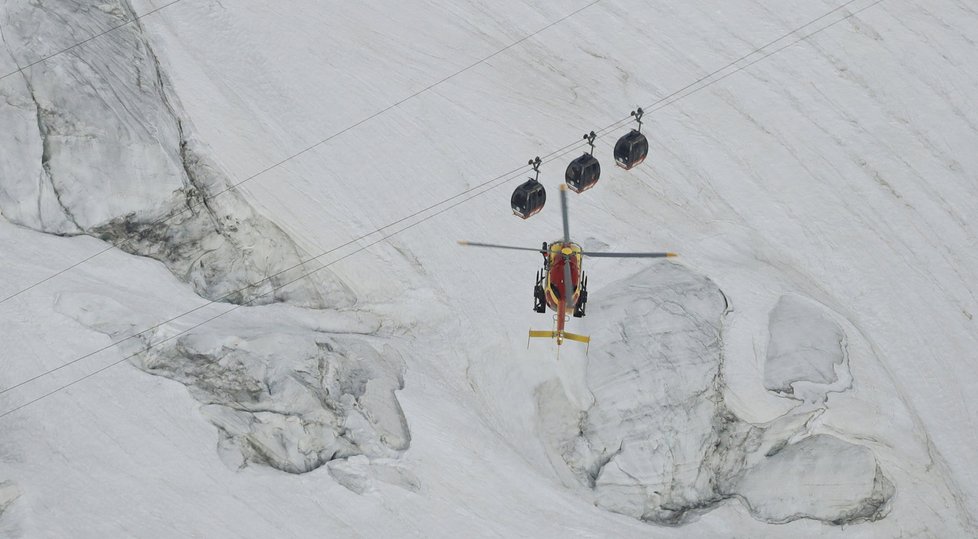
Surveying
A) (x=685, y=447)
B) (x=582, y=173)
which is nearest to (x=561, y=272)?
→ (x=582, y=173)

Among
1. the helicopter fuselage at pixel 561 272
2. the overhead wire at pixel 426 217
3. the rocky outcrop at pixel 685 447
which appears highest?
the helicopter fuselage at pixel 561 272

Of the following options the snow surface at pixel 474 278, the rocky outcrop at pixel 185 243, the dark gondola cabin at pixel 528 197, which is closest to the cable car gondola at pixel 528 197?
the dark gondola cabin at pixel 528 197

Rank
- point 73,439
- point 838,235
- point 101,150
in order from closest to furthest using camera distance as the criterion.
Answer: point 73,439 → point 101,150 → point 838,235

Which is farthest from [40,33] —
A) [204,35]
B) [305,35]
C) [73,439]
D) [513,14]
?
[513,14]

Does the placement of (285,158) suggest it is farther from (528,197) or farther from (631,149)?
(631,149)

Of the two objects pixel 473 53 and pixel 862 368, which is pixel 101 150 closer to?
pixel 473 53

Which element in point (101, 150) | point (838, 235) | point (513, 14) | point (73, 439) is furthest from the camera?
point (513, 14)

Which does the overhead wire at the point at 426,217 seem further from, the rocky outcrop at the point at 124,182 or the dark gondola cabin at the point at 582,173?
the dark gondola cabin at the point at 582,173
